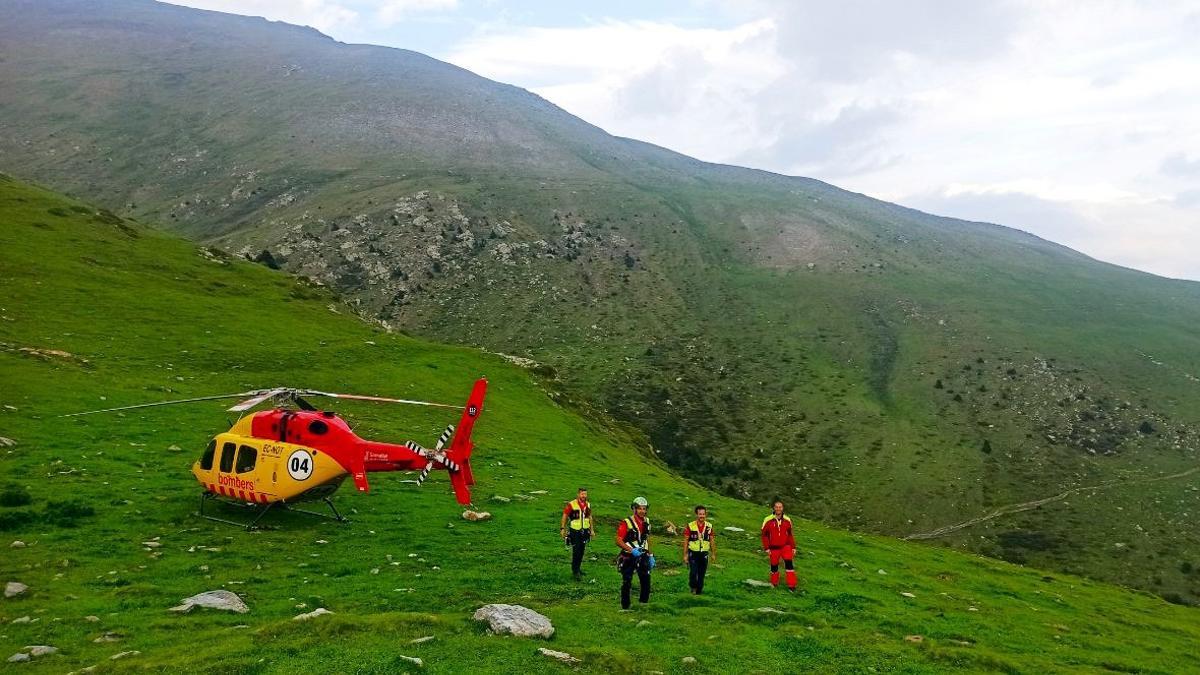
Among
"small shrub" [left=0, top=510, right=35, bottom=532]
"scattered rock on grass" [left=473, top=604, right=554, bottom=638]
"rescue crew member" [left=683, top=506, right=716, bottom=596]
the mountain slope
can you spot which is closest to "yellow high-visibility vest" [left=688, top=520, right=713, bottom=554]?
"rescue crew member" [left=683, top=506, right=716, bottom=596]

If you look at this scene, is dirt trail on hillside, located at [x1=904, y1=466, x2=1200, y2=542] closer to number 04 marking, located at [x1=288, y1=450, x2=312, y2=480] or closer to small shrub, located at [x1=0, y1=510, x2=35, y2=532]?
number 04 marking, located at [x1=288, y1=450, x2=312, y2=480]

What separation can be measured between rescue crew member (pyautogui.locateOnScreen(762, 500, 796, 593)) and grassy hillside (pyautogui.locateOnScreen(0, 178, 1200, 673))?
950 mm

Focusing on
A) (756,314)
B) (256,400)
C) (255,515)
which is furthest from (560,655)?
(756,314)

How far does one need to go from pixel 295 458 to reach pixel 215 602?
652 cm

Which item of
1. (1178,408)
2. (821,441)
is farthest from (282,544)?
(1178,408)

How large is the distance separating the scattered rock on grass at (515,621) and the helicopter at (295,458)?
24.2ft

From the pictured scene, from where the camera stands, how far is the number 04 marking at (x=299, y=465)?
21.4m

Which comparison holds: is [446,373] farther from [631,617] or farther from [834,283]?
[834,283]

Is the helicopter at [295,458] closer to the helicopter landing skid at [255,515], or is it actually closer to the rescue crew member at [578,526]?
the helicopter landing skid at [255,515]

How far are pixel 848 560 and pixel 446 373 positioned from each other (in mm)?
35044

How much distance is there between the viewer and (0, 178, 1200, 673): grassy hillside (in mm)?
13758

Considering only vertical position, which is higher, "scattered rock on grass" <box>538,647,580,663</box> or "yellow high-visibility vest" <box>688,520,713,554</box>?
"yellow high-visibility vest" <box>688,520,713,554</box>

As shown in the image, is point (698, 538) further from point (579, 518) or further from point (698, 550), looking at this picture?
point (579, 518)

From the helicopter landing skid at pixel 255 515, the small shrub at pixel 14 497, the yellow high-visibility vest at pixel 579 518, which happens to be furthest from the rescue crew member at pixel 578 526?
the small shrub at pixel 14 497
